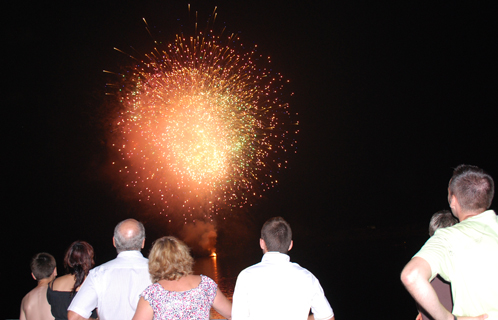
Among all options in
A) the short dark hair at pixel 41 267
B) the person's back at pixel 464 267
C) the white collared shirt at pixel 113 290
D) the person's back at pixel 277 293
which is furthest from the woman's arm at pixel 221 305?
the short dark hair at pixel 41 267

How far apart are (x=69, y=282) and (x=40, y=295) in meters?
0.52

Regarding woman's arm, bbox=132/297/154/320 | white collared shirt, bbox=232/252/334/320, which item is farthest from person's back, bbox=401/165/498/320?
woman's arm, bbox=132/297/154/320

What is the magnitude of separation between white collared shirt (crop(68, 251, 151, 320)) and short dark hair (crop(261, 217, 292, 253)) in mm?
1188

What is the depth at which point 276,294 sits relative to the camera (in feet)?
9.98

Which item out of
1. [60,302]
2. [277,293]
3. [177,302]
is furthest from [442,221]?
[60,302]

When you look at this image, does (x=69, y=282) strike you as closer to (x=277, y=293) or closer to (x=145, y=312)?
(x=145, y=312)

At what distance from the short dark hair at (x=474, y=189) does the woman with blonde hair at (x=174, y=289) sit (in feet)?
6.84

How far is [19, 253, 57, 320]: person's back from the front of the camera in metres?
4.12

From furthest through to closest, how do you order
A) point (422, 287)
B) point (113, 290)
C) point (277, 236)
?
1. point (113, 290)
2. point (277, 236)
3. point (422, 287)

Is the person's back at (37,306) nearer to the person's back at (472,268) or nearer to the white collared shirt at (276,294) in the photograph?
the white collared shirt at (276,294)

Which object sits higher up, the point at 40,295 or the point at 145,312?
the point at 145,312

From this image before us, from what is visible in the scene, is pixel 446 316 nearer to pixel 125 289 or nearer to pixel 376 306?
pixel 125 289

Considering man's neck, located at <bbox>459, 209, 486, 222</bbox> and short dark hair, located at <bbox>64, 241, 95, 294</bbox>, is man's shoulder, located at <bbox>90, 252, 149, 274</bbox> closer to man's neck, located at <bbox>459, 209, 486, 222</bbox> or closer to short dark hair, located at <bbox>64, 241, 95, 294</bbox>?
short dark hair, located at <bbox>64, 241, 95, 294</bbox>

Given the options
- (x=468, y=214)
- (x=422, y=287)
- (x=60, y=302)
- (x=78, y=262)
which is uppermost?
(x=468, y=214)
